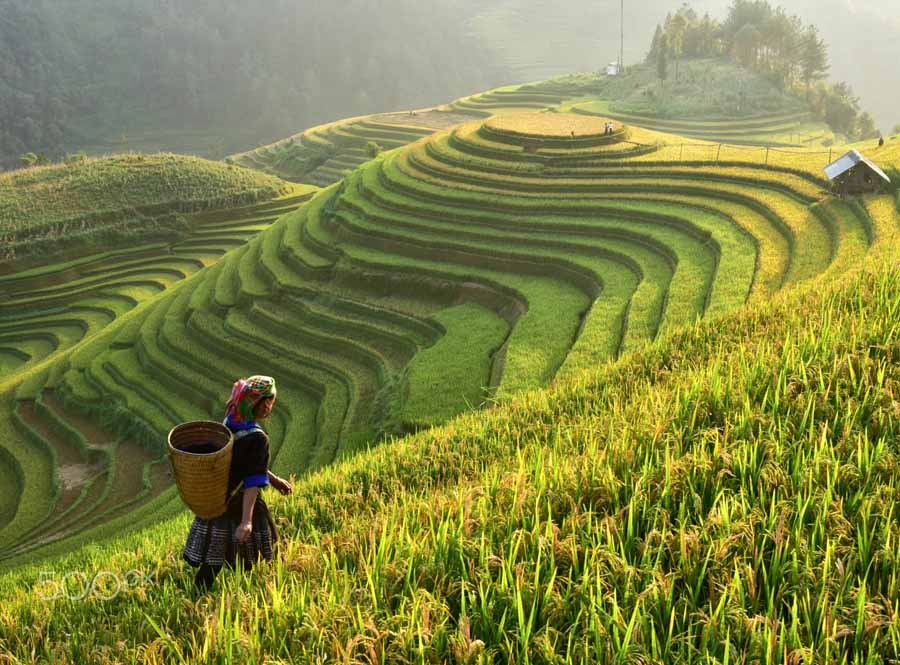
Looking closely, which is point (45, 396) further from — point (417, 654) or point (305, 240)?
point (417, 654)

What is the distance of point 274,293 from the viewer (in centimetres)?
2278

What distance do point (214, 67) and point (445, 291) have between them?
128103 millimetres

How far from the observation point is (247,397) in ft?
14.1

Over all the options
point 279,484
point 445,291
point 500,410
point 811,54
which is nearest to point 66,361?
point 445,291

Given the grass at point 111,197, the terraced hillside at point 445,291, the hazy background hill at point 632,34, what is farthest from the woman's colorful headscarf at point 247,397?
A: the hazy background hill at point 632,34

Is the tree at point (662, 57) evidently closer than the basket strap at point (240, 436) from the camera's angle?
No

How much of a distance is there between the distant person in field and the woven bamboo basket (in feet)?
0.35

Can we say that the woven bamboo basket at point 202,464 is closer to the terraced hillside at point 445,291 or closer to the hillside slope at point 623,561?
the hillside slope at point 623,561

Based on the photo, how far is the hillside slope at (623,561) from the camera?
2.86 meters

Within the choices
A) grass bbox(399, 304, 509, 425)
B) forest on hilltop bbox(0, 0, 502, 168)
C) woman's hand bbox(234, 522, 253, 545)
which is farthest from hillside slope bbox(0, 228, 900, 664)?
forest on hilltop bbox(0, 0, 502, 168)

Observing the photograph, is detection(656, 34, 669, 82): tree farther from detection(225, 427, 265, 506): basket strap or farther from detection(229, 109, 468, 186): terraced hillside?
detection(225, 427, 265, 506): basket strap

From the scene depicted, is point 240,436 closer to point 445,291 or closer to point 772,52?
point 445,291

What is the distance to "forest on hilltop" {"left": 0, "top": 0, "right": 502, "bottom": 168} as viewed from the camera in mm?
111688

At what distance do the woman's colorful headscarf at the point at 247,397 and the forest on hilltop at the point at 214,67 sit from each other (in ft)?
337
